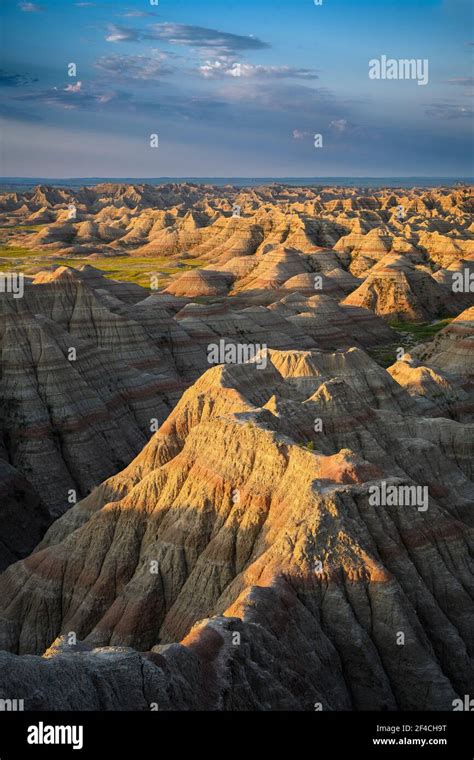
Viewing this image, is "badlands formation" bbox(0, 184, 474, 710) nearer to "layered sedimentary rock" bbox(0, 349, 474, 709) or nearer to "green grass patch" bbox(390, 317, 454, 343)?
"layered sedimentary rock" bbox(0, 349, 474, 709)

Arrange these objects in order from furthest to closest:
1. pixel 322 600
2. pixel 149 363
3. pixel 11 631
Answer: pixel 149 363
pixel 11 631
pixel 322 600

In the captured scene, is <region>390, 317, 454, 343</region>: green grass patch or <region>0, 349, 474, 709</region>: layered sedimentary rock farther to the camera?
<region>390, 317, 454, 343</region>: green grass patch

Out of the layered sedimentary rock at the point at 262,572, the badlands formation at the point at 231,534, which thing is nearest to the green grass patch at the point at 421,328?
the badlands formation at the point at 231,534

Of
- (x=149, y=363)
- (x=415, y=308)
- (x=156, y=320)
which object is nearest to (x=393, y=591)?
(x=149, y=363)

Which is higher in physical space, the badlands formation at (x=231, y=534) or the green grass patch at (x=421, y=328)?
the green grass patch at (x=421, y=328)

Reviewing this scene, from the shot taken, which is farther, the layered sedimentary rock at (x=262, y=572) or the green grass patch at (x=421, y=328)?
the green grass patch at (x=421, y=328)

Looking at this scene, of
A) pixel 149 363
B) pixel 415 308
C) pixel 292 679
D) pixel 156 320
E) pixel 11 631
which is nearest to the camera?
pixel 292 679

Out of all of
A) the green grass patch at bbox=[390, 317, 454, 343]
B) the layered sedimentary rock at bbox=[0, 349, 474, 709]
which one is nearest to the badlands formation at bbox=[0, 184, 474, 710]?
the layered sedimentary rock at bbox=[0, 349, 474, 709]

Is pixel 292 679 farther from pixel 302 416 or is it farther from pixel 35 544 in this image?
pixel 35 544

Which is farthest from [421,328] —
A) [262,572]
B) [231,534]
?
[262,572]

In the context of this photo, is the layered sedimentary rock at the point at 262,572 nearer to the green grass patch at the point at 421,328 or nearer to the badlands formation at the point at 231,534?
the badlands formation at the point at 231,534
